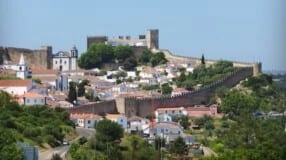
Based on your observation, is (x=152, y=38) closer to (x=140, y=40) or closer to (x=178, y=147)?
(x=140, y=40)

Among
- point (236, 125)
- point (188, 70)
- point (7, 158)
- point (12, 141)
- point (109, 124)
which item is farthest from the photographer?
point (188, 70)

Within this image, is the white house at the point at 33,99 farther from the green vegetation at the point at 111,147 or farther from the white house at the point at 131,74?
the white house at the point at 131,74

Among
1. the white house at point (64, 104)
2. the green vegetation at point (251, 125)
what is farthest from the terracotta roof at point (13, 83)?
the green vegetation at point (251, 125)

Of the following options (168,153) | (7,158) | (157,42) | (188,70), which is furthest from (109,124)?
(157,42)

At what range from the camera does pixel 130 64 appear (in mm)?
23750

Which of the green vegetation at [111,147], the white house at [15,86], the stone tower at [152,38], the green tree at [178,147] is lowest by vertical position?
the green tree at [178,147]

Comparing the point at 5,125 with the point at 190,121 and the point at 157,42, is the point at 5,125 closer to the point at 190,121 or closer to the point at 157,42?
the point at 190,121

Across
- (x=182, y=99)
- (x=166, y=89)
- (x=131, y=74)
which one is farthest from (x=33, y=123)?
(x=131, y=74)

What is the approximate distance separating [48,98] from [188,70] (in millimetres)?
5768

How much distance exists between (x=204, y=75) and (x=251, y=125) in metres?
6.13

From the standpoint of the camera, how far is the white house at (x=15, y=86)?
56.4ft

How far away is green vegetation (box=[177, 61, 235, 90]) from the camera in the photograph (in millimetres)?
20828

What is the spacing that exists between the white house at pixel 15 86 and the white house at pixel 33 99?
0.27 meters

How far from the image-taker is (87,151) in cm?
1181
